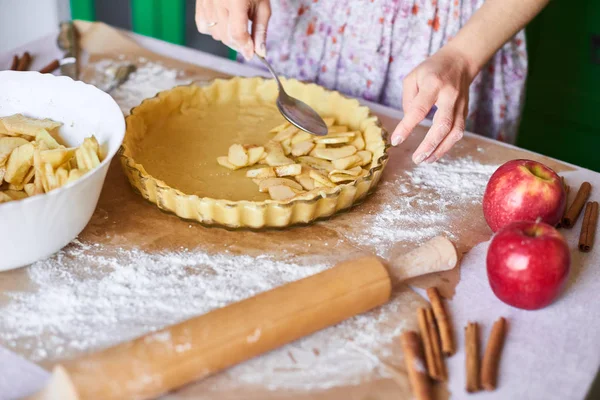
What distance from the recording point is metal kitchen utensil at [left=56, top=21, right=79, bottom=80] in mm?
1558

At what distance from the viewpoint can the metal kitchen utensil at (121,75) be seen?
60.4 inches

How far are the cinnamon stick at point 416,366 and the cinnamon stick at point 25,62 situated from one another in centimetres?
119

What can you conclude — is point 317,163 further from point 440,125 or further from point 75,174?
point 75,174

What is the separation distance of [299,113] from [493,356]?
68cm

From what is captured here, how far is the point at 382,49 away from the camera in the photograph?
1597 millimetres

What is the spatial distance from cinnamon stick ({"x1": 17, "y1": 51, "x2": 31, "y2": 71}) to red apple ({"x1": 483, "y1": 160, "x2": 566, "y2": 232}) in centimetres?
116

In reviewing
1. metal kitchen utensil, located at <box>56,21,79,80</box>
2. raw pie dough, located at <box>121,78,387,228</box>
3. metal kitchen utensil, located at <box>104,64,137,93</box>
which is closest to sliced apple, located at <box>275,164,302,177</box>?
raw pie dough, located at <box>121,78,387,228</box>

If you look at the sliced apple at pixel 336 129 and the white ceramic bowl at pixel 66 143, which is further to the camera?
the sliced apple at pixel 336 129

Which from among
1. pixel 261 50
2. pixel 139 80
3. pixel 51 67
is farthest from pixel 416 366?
pixel 51 67

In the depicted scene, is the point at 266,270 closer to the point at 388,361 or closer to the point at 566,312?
the point at 388,361

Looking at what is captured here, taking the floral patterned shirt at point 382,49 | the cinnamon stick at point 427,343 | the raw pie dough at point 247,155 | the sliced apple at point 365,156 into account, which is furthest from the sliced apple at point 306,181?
the floral patterned shirt at point 382,49

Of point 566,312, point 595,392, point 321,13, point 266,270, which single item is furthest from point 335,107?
point 595,392

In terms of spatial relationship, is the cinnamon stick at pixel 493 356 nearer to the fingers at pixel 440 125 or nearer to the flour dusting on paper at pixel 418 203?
the flour dusting on paper at pixel 418 203

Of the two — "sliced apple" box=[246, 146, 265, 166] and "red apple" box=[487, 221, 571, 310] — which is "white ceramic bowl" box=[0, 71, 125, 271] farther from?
"red apple" box=[487, 221, 571, 310]
